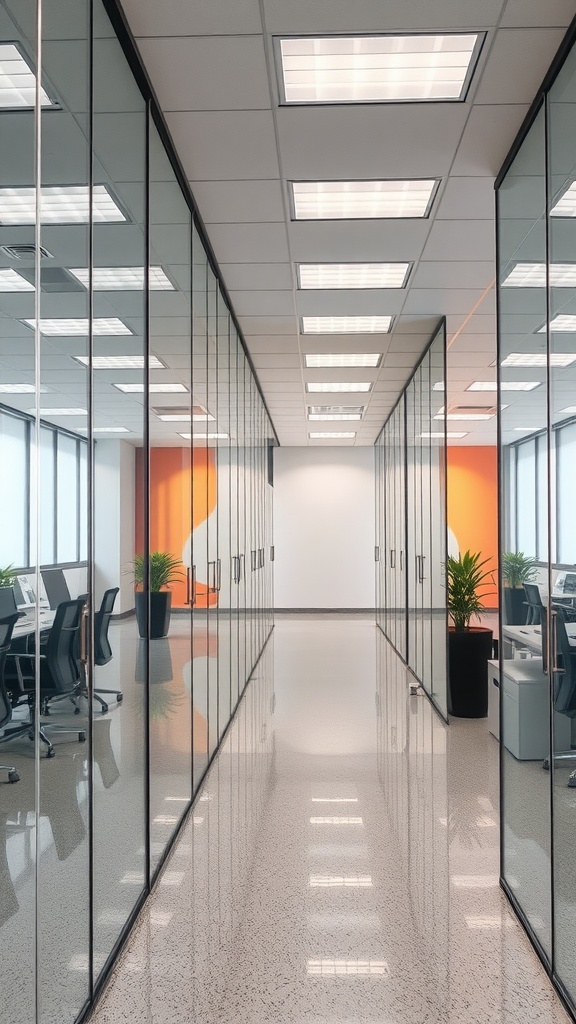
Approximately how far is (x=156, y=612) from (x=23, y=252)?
6.75 feet

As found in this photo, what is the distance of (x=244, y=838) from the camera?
398 cm

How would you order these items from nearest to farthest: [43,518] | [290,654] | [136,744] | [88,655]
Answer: [43,518] → [88,655] → [136,744] → [290,654]

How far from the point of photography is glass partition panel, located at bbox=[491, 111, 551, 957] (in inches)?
113

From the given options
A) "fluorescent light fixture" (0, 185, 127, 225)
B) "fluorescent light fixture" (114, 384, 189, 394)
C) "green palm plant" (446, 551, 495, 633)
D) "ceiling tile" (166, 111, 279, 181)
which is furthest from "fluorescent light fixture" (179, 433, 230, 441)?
"green palm plant" (446, 551, 495, 633)

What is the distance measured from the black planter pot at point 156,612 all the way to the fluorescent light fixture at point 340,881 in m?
1.21

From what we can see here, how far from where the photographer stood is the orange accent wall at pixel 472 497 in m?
15.8

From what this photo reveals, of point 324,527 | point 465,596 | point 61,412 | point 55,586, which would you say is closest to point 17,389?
point 61,412

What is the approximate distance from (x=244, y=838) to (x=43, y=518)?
8.59ft

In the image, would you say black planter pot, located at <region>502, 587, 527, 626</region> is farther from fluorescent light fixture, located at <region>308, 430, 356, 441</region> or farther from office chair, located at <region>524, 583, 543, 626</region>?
fluorescent light fixture, located at <region>308, 430, 356, 441</region>

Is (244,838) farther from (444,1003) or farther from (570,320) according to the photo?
(570,320)

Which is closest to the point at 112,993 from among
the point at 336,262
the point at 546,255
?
the point at 546,255

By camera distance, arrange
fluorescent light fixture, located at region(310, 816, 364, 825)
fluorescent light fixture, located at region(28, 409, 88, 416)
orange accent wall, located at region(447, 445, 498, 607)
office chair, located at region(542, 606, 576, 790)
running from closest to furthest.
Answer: fluorescent light fixture, located at region(28, 409, 88, 416) < office chair, located at region(542, 606, 576, 790) < fluorescent light fixture, located at region(310, 816, 364, 825) < orange accent wall, located at region(447, 445, 498, 607)

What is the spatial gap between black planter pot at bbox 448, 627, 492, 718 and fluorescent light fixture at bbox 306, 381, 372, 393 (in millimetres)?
3378

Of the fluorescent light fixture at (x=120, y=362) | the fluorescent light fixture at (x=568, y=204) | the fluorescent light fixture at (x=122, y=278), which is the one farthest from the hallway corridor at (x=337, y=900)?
the fluorescent light fixture at (x=568, y=204)
